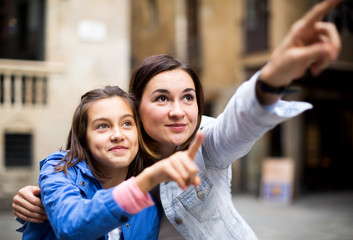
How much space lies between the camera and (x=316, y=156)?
1218 centimetres

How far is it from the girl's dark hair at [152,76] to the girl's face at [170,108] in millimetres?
32

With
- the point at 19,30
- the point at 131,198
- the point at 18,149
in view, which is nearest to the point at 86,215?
the point at 131,198

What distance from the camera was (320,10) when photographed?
1.16 m

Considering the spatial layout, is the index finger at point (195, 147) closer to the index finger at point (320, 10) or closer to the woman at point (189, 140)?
the woman at point (189, 140)

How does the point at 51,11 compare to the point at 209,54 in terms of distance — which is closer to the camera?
the point at 51,11

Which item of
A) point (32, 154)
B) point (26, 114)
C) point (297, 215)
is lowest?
point (297, 215)

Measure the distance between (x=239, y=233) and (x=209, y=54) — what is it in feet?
37.3

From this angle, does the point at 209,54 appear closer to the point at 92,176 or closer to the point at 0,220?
the point at 0,220

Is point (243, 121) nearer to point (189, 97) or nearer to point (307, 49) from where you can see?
point (307, 49)

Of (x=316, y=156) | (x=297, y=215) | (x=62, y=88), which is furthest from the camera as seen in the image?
(x=316, y=156)

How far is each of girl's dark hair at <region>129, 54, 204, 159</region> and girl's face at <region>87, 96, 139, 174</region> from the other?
0.15 m

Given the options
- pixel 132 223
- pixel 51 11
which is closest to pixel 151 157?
pixel 132 223

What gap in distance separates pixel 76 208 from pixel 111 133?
49 centimetres

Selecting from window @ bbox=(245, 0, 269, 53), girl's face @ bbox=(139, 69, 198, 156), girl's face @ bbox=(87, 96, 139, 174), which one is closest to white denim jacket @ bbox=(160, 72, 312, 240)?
girl's face @ bbox=(139, 69, 198, 156)
